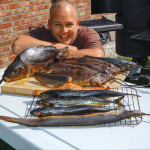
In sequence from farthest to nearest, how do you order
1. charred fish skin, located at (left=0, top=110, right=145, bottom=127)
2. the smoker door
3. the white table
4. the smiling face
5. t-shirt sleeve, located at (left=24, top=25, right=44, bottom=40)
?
the smoker door → t-shirt sleeve, located at (left=24, top=25, right=44, bottom=40) → the smiling face → charred fish skin, located at (left=0, top=110, right=145, bottom=127) → the white table

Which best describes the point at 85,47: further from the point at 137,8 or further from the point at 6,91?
the point at 137,8

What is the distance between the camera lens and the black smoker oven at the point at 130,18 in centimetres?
495

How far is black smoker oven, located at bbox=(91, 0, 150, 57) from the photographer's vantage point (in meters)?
4.95

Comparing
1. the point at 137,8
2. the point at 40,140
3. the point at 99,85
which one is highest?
the point at 137,8

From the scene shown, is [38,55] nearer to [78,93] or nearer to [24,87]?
[24,87]

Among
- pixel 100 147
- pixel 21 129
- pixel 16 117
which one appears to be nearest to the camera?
pixel 100 147

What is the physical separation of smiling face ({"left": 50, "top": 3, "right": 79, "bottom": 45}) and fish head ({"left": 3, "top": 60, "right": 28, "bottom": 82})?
2.67 ft

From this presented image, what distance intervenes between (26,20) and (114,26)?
2.18 meters

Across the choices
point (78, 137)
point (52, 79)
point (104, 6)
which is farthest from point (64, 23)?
point (104, 6)

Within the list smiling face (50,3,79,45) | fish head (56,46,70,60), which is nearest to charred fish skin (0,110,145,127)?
fish head (56,46,70,60)

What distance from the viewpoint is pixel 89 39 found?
3496 mm

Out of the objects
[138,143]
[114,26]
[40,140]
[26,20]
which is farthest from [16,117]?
[26,20]

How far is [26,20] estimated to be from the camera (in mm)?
5922

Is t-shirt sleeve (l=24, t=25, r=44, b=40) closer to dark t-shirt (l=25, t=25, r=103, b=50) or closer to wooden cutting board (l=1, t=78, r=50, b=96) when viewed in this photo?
dark t-shirt (l=25, t=25, r=103, b=50)
